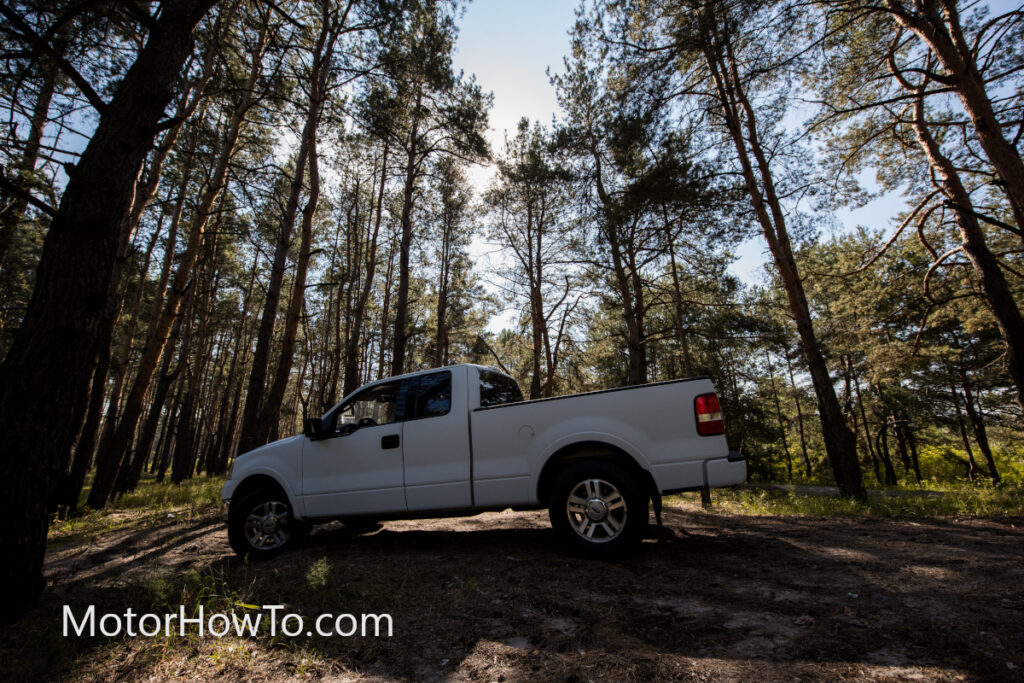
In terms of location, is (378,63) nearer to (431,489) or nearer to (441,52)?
(441,52)

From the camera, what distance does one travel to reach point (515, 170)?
17.0 m

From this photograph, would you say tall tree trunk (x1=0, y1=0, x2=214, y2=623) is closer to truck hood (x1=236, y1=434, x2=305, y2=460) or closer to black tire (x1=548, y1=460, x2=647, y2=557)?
truck hood (x1=236, y1=434, x2=305, y2=460)

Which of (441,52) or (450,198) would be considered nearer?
(441,52)

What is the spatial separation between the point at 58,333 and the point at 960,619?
6573mm

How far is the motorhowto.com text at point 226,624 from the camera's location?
9.16 feet

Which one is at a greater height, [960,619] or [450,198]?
[450,198]

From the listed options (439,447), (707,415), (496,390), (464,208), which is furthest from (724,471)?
(464,208)

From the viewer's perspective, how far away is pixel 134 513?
9062 millimetres

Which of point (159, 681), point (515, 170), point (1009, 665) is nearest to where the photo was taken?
point (1009, 665)

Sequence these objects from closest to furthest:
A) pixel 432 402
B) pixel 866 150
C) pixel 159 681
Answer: pixel 159 681 < pixel 432 402 < pixel 866 150

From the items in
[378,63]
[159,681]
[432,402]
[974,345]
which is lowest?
[159,681]

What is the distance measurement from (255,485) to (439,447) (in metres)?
2.57

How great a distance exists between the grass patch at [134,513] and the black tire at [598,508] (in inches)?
312

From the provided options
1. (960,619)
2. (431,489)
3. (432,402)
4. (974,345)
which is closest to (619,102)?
(432,402)
